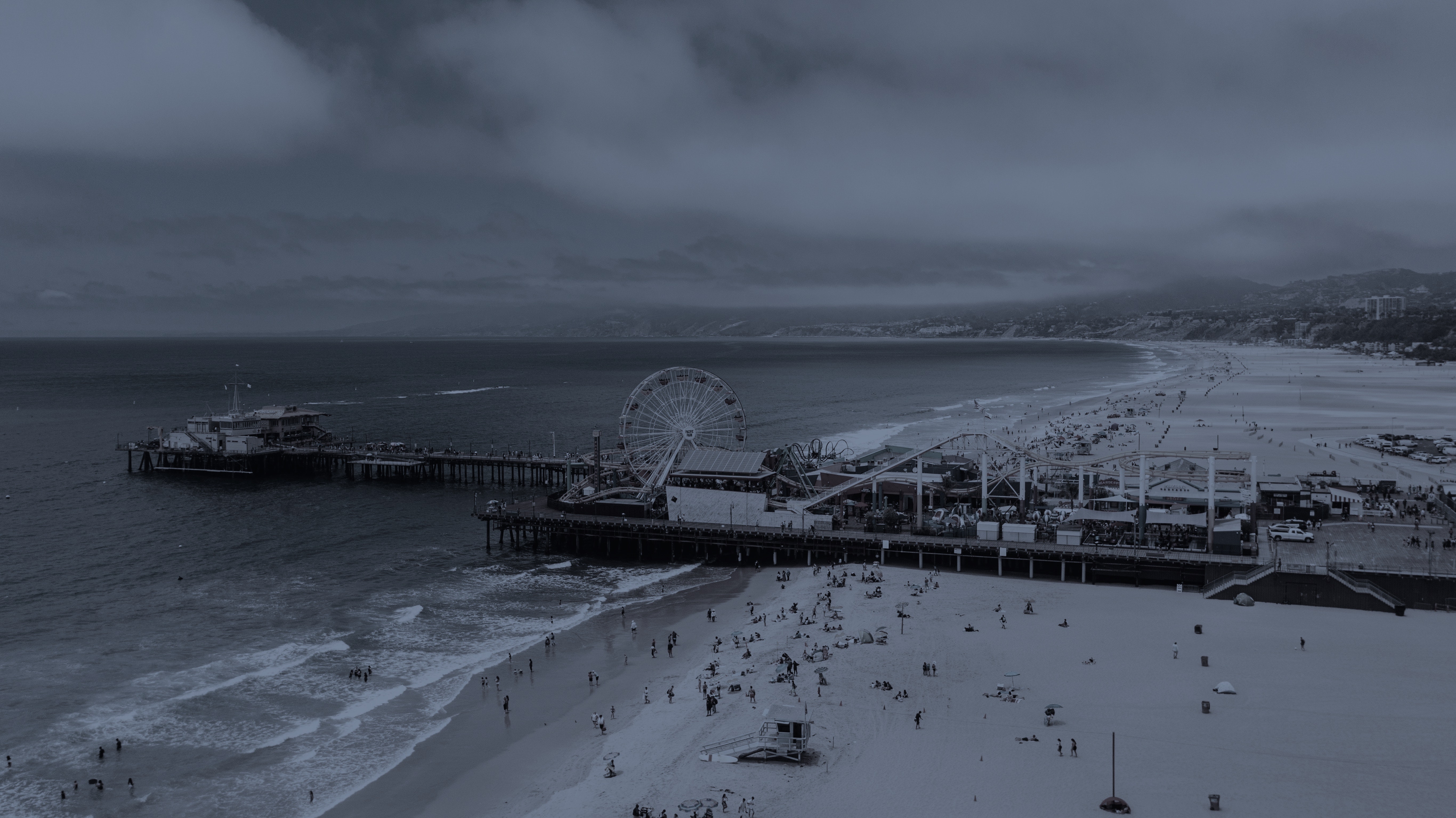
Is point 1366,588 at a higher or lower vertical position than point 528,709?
higher

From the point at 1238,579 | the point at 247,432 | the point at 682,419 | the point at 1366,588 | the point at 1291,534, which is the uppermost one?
the point at 682,419

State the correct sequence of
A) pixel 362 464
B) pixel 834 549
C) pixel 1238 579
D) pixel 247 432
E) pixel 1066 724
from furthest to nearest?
1. pixel 362 464
2. pixel 247 432
3. pixel 834 549
4. pixel 1238 579
5. pixel 1066 724

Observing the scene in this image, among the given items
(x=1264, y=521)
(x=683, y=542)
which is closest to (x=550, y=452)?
(x=683, y=542)

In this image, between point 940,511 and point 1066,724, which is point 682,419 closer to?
point 940,511

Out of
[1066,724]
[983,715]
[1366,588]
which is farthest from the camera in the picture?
[1366,588]

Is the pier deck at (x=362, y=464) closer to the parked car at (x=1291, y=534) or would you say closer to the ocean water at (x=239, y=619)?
the ocean water at (x=239, y=619)

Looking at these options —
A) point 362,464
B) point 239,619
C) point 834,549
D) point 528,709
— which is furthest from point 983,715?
point 362,464

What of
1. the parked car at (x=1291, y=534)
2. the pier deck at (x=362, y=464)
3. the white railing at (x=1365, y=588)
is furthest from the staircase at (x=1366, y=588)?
the pier deck at (x=362, y=464)

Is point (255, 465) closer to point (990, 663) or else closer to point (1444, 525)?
point (990, 663)

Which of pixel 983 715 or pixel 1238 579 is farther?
pixel 1238 579
